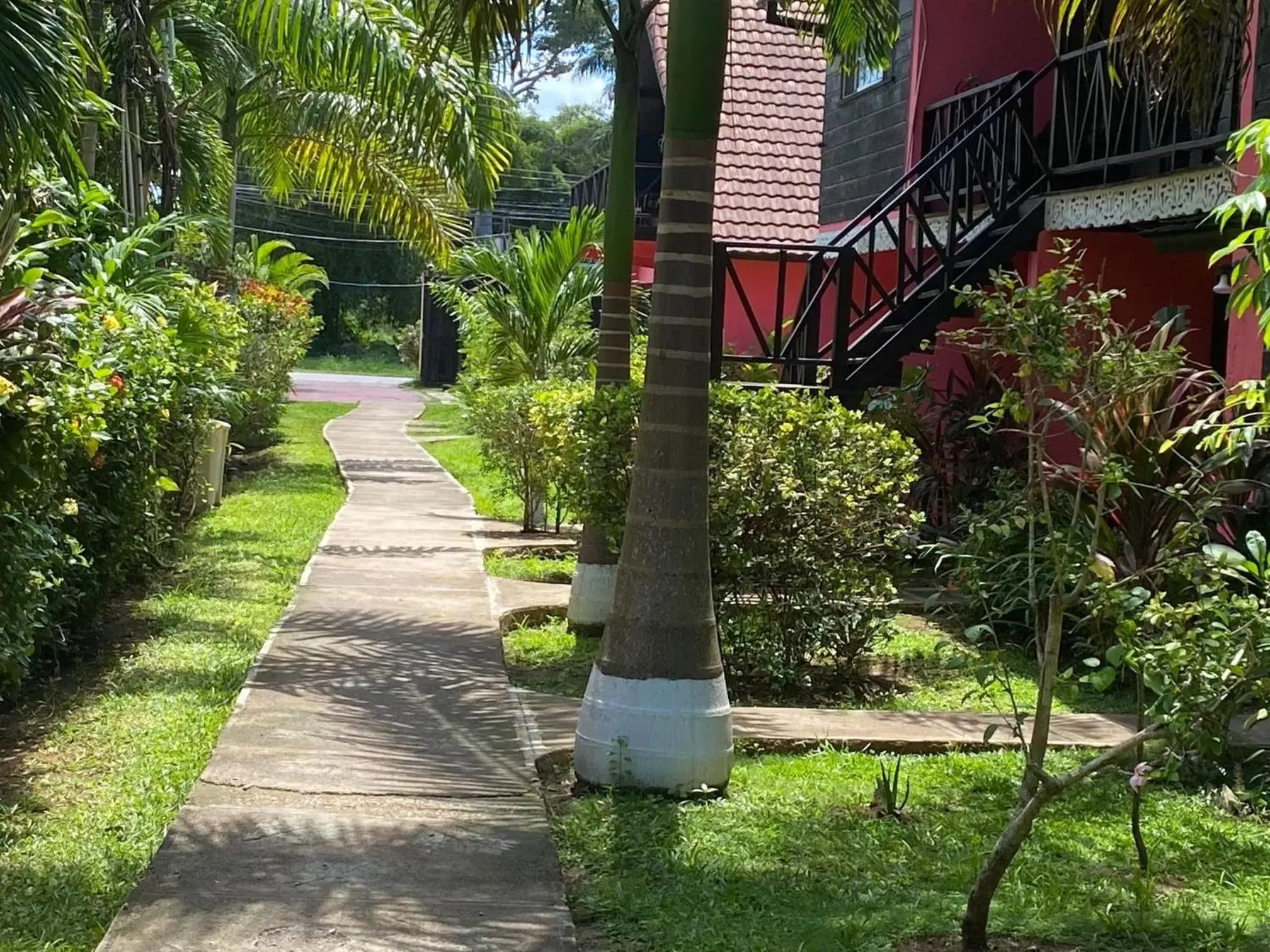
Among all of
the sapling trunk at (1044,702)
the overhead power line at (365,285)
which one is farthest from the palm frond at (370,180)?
Result: the overhead power line at (365,285)

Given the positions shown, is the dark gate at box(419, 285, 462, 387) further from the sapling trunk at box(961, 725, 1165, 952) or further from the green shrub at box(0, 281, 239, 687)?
the sapling trunk at box(961, 725, 1165, 952)

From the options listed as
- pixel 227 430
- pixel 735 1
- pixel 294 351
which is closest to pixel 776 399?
pixel 227 430

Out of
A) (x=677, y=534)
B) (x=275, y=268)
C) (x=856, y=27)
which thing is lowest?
(x=677, y=534)

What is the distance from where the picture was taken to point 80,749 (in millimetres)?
6188

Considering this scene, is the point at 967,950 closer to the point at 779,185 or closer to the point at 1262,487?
the point at 1262,487

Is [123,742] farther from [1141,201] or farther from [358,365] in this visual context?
[358,365]

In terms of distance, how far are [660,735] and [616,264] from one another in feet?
13.3

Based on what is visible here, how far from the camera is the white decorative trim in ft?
29.6

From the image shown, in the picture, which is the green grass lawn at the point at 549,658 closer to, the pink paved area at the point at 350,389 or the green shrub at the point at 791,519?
the green shrub at the point at 791,519

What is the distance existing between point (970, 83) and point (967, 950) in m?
11.5

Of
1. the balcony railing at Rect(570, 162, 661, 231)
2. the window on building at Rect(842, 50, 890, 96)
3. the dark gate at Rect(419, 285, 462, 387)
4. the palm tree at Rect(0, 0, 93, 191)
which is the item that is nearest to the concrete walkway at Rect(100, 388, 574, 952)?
the palm tree at Rect(0, 0, 93, 191)

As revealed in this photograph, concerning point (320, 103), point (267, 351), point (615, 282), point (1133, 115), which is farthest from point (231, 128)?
point (1133, 115)

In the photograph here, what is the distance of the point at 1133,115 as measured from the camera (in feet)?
35.9

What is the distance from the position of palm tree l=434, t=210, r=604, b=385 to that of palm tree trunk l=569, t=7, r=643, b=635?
16.1 feet
